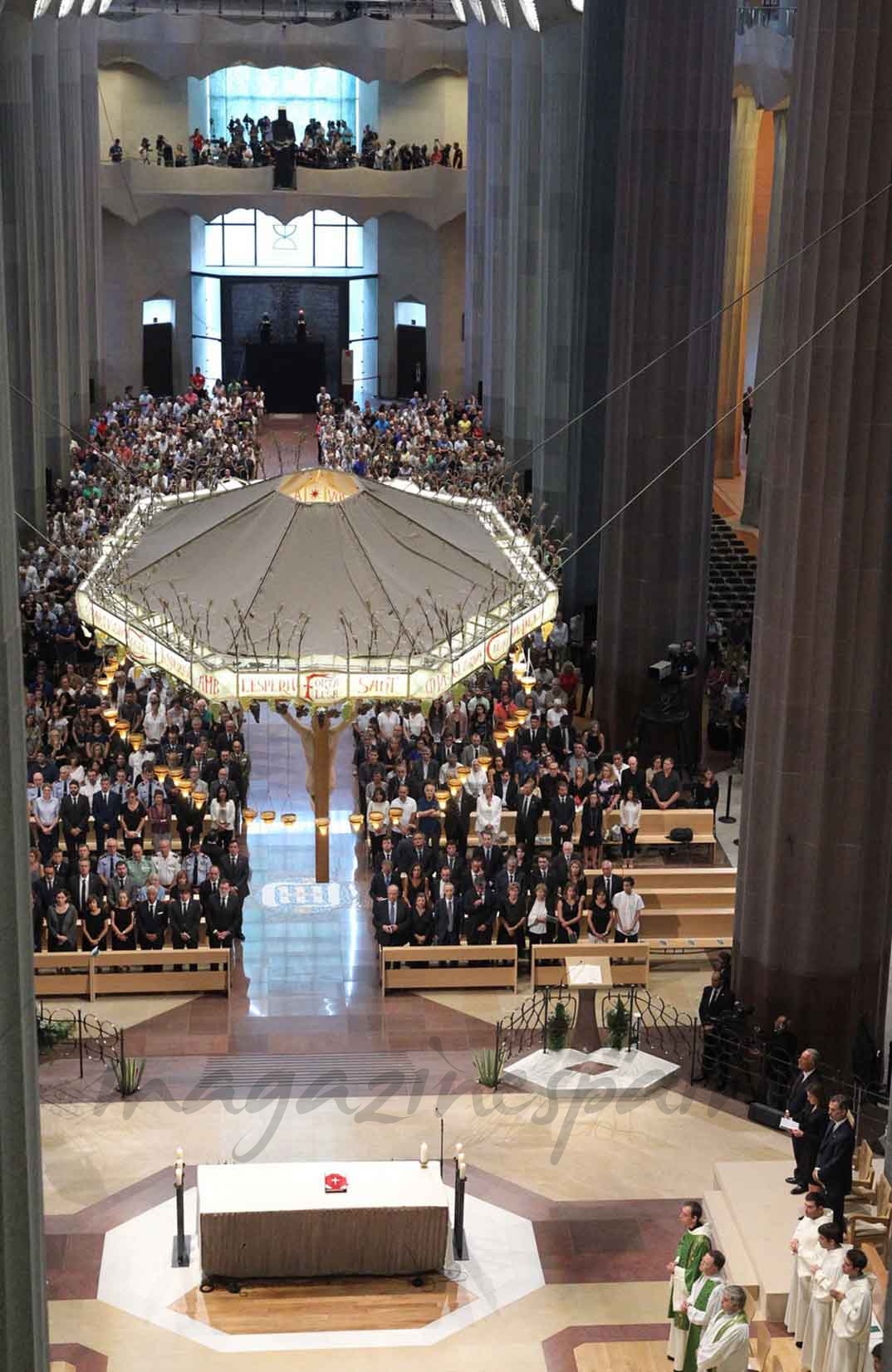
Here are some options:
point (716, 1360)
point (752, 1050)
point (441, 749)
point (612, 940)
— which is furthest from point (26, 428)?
point (716, 1360)

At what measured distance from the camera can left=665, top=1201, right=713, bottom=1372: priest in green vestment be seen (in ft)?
48.7

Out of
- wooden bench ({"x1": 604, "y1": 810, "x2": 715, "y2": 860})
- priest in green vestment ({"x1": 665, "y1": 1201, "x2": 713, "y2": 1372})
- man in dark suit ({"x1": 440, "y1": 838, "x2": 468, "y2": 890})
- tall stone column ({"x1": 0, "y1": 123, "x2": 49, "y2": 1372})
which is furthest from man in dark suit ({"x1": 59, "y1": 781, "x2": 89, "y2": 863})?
tall stone column ({"x1": 0, "y1": 123, "x2": 49, "y2": 1372})

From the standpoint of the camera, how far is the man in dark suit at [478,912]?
2259 cm

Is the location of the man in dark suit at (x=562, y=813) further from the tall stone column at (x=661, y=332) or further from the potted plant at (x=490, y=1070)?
the tall stone column at (x=661, y=332)

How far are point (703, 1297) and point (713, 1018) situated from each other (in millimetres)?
6119

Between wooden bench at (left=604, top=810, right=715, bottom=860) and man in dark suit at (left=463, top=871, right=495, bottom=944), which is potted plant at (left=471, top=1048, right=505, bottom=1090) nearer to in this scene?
man in dark suit at (left=463, top=871, right=495, bottom=944)

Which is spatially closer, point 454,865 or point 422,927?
point 422,927

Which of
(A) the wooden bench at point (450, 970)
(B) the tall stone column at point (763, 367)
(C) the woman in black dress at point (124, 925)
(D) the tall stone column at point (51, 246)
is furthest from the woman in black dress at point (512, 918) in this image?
(D) the tall stone column at point (51, 246)

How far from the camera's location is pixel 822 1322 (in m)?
15.0

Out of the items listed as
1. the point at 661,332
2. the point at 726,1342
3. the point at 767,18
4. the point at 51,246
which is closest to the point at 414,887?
the point at 726,1342

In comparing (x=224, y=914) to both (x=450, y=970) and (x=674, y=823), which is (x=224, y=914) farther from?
(x=674, y=823)

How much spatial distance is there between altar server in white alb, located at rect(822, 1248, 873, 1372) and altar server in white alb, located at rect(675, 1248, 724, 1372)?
0.87 m

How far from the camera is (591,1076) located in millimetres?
20656

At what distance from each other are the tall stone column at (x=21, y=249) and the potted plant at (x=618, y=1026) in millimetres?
20816
